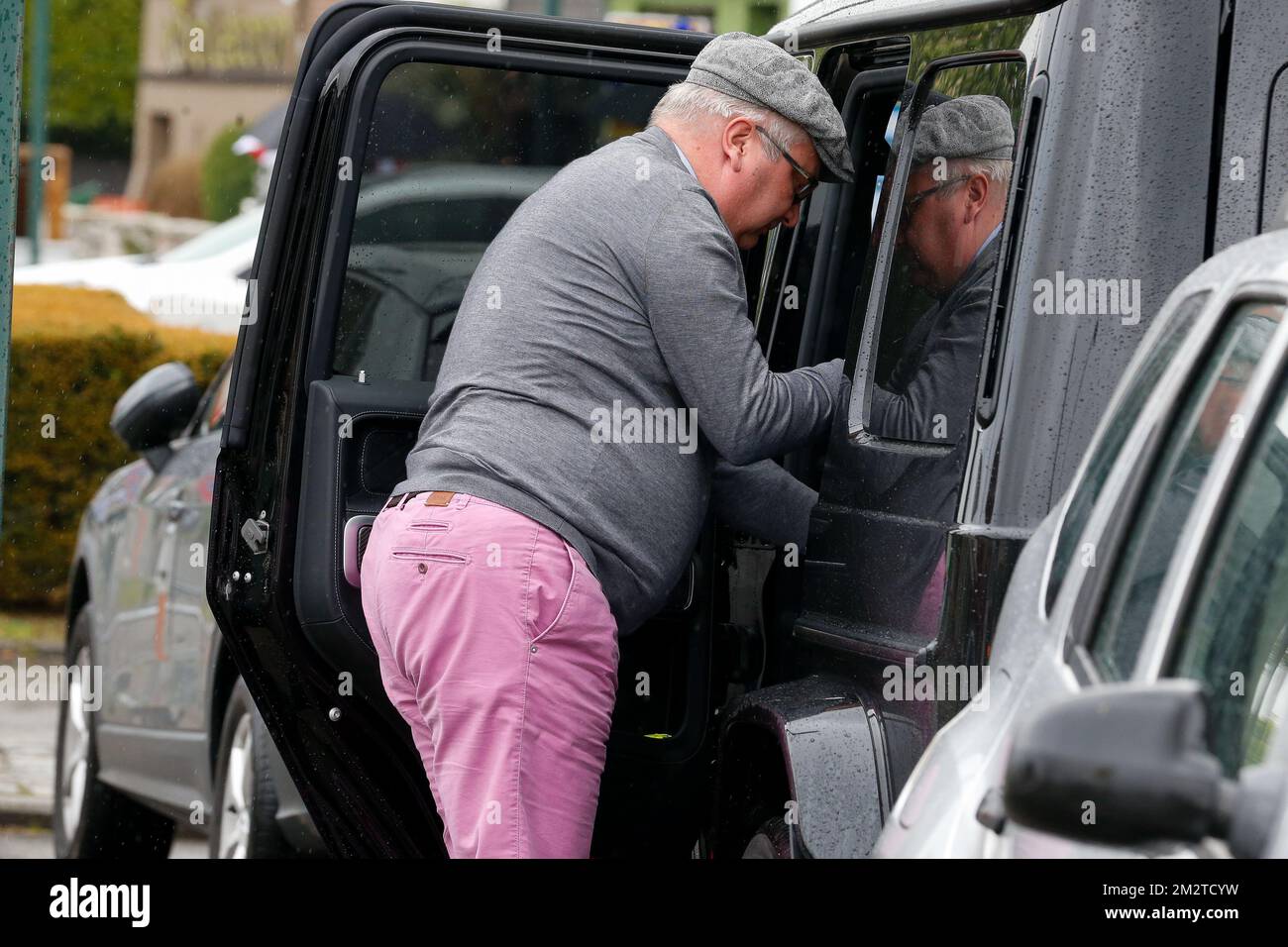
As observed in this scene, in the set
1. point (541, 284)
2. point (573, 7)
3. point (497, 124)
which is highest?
point (573, 7)

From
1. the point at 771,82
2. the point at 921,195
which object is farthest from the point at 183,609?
the point at 921,195

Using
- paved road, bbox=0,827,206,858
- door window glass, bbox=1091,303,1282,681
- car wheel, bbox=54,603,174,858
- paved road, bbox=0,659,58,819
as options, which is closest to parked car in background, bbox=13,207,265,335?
paved road, bbox=0,659,58,819

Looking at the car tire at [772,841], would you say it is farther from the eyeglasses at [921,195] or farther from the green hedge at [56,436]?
the green hedge at [56,436]

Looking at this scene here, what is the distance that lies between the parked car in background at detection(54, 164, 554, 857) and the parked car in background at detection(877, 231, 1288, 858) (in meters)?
2.09

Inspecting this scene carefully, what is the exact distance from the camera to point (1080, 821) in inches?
72.5

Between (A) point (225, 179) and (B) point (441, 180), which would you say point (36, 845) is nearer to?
(B) point (441, 180)

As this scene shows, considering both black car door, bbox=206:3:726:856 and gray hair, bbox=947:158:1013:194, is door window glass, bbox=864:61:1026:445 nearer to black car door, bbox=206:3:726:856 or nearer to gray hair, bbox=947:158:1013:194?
gray hair, bbox=947:158:1013:194

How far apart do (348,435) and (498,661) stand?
80 cm

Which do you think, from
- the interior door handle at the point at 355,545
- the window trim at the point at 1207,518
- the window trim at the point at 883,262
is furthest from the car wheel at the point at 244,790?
the window trim at the point at 1207,518

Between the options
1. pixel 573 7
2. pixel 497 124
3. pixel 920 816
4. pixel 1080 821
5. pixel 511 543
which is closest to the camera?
pixel 1080 821
